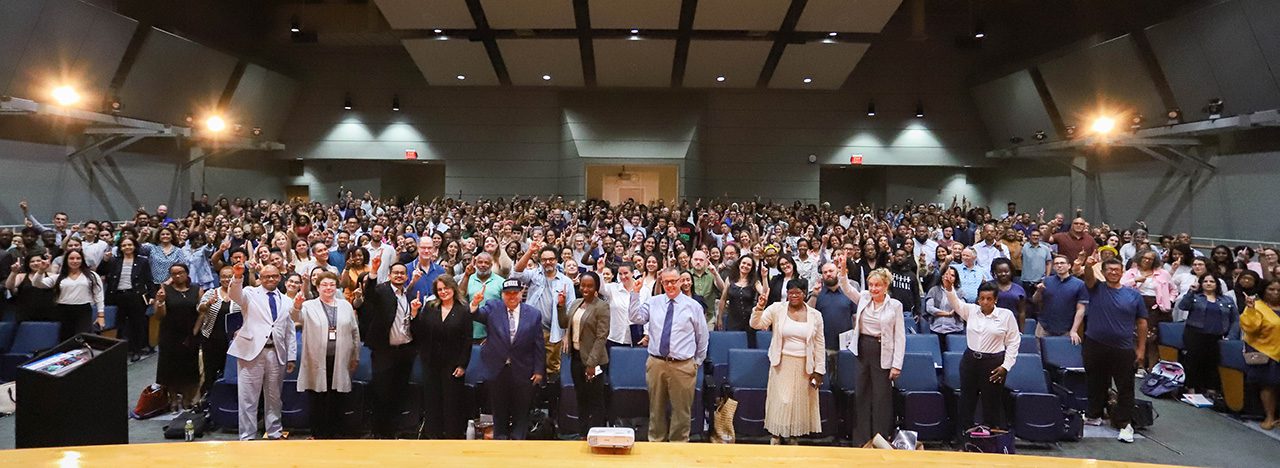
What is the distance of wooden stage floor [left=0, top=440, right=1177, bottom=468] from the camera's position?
273cm

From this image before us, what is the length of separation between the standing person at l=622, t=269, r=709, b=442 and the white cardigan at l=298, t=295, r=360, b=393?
7.81 feet

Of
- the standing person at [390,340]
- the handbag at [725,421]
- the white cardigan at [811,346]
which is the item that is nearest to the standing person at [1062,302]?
the white cardigan at [811,346]

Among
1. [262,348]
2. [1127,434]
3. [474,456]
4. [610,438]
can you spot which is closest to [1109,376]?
[1127,434]

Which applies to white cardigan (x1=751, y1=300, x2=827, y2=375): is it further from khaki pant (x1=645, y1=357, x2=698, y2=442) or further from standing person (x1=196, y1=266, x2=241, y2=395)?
standing person (x1=196, y1=266, x2=241, y2=395)

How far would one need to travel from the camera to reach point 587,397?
568cm

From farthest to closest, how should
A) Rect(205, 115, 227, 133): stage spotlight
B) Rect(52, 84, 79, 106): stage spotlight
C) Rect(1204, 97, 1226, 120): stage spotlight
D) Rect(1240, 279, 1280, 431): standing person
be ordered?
1. Rect(205, 115, 227, 133): stage spotlight
2. Rect(52, 84, 79, 106): stage spotlight
3. Rect(1204, 97, 1226, 120): stage spotlight
4. Rect(1240, 279, 1280, 431): standing person

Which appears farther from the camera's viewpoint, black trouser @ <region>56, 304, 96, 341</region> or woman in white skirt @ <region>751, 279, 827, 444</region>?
black trouser @ <region>56, 304, 96, 341</region>

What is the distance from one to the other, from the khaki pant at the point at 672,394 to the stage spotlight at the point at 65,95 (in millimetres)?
14477

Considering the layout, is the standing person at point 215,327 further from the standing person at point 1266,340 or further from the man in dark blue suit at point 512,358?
the standing person at point 1266,340

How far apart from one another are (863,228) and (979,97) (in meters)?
10.2

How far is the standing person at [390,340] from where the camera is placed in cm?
534

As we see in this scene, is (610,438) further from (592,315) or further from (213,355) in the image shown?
(213,355)

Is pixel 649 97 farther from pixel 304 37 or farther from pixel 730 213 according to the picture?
pixel 304 37

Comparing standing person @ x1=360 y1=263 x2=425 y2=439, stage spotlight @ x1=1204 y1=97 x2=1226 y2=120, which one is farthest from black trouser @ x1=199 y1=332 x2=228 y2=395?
stage spotlight @ x1=1204 y1=97 x2=1226 y2=120
